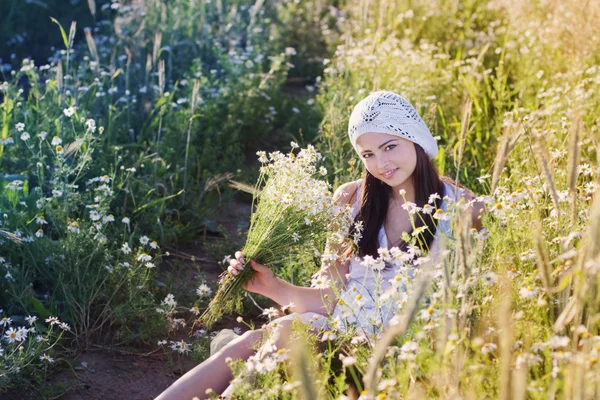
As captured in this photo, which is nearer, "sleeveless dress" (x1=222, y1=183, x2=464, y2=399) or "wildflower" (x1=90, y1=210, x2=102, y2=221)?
"sleeveless dress" (x1=222, y1=183, x2=464, y2=399)

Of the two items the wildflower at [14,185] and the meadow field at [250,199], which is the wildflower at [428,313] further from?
the wildflower at [14,185]

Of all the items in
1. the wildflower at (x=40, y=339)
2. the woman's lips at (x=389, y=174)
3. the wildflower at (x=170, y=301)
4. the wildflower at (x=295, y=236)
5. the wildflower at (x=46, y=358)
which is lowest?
the wildflower at (x=46, y=358)

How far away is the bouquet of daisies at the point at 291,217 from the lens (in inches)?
117

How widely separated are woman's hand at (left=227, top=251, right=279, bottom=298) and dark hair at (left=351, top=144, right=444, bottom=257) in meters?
0.40

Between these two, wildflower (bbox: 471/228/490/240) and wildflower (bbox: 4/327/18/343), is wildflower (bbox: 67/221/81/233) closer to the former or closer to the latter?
wildflower (bbox: 4/327/18/343)

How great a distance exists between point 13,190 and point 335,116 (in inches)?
71.3

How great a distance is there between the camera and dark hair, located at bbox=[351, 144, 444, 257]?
321 cm

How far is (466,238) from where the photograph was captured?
6.00 ft

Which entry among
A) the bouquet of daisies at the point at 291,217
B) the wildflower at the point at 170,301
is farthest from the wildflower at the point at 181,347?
the bouquet of daisies at the point at 291,217

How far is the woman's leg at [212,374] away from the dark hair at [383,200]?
2.15 ft

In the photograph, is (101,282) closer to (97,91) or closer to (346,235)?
(346,235)

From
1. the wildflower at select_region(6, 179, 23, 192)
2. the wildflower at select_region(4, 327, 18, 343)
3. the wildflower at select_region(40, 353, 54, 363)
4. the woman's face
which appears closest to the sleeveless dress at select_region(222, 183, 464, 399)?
the woman's face

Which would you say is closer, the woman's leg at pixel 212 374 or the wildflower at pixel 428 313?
the wildflower at pixel 428 313

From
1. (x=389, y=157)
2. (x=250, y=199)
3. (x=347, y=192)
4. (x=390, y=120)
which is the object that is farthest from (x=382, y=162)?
(x=250, y=199)
